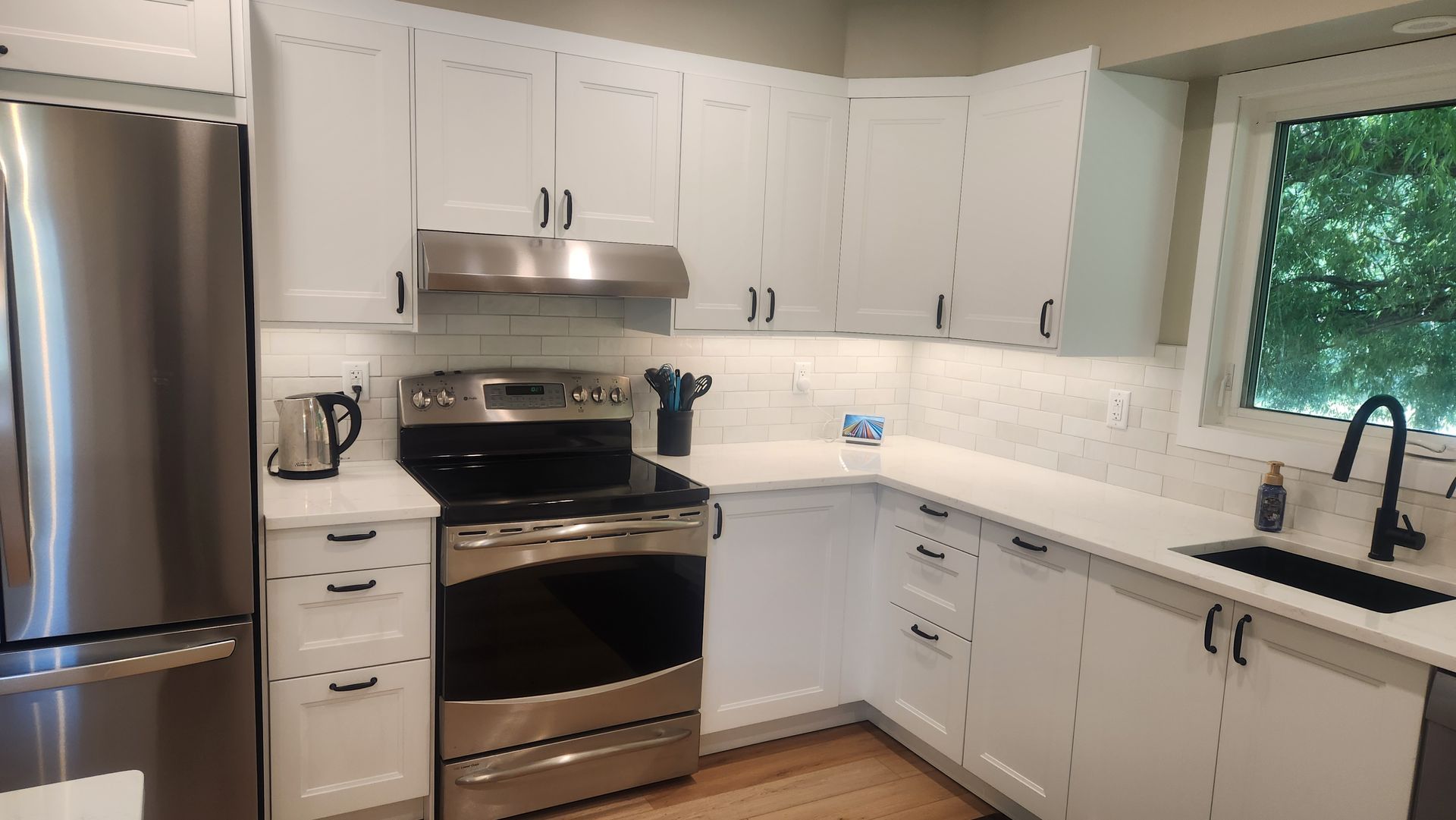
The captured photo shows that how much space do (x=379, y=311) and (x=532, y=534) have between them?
77cm

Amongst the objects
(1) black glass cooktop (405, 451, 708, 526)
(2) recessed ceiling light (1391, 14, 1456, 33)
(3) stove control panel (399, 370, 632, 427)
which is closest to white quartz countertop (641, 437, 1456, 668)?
(1) black glass cooktop (405, 451, 708, 526)

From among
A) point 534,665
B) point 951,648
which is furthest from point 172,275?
point 951,648

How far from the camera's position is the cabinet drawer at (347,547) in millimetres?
2270

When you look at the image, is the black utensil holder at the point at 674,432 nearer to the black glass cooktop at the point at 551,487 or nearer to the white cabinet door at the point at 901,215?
the black glass cooktop at the point at 551,487

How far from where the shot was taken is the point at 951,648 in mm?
2824

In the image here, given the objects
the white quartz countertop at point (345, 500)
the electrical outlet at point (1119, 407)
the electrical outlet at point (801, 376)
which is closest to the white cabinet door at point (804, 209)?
the electrical outlet at point (801, 376)

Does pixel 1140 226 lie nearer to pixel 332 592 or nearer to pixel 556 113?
pixel 556 113

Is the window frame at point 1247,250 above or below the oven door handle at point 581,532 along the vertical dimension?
above

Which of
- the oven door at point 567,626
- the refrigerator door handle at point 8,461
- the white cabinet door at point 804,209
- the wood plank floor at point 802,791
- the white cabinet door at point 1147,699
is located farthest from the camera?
the white cabinet door at point 804,209

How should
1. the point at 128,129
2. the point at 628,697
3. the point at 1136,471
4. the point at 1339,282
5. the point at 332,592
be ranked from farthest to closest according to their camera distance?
the point at 1136,471 → the point at 628,697 → the point at 1339,282 → the point at 332,592 → the point at 128,129

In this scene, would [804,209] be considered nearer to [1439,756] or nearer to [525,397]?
[525,397]

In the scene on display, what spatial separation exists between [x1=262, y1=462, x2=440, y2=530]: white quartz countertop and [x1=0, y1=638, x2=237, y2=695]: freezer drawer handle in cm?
31

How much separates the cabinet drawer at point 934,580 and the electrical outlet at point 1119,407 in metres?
0.72

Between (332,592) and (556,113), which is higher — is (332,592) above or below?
below
